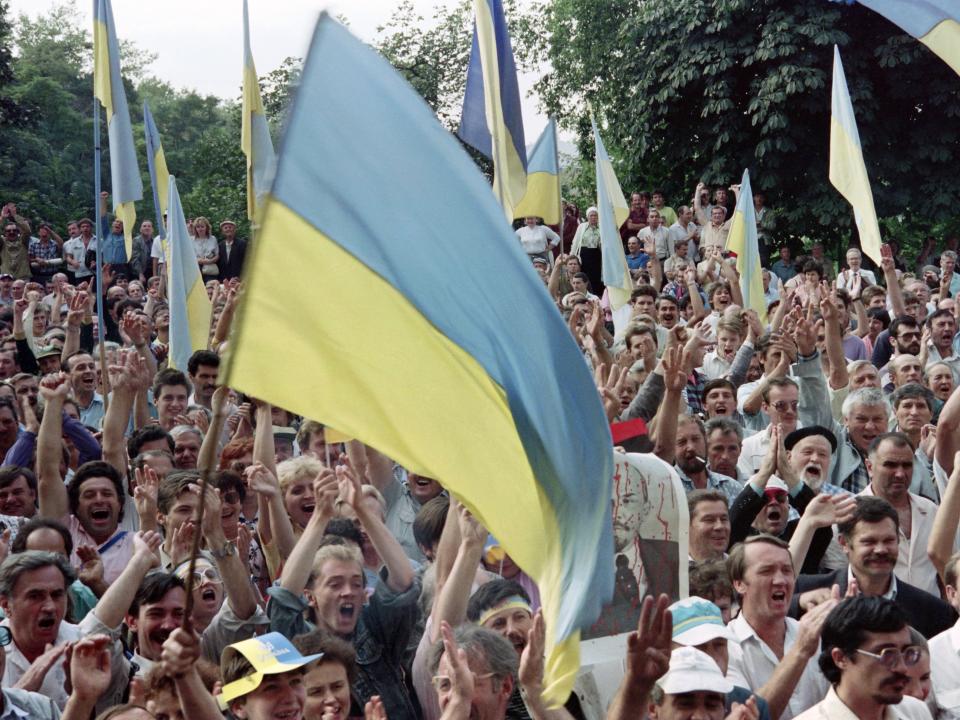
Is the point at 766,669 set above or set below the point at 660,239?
below

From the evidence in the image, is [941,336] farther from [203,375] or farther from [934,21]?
[203,375]

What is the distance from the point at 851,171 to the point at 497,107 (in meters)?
2.95

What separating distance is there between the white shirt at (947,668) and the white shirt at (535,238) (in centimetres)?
1301

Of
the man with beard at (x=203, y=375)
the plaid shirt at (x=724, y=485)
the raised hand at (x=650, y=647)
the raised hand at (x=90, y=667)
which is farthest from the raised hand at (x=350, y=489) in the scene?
the man with beard at (x=203, y=375)

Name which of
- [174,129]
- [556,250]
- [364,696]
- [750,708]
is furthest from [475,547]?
[174,129]

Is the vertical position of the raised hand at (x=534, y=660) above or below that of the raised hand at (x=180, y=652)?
below

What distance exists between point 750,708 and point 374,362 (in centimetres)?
178

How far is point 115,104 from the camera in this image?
490 inches

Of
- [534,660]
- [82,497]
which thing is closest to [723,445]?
[82,497]

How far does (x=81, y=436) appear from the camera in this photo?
8.96m

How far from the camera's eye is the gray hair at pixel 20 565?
19.4ft

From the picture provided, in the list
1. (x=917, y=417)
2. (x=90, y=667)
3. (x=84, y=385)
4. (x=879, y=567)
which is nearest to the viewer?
(x=90, y=667)

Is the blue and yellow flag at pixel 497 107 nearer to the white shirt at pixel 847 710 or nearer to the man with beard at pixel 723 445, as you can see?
the man with beard at pixel 723 445

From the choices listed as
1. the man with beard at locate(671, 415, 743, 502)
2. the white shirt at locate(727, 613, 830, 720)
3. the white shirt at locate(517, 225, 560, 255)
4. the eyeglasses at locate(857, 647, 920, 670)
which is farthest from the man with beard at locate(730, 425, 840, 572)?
the white shirt at locate(517, 225, 560, 255)
